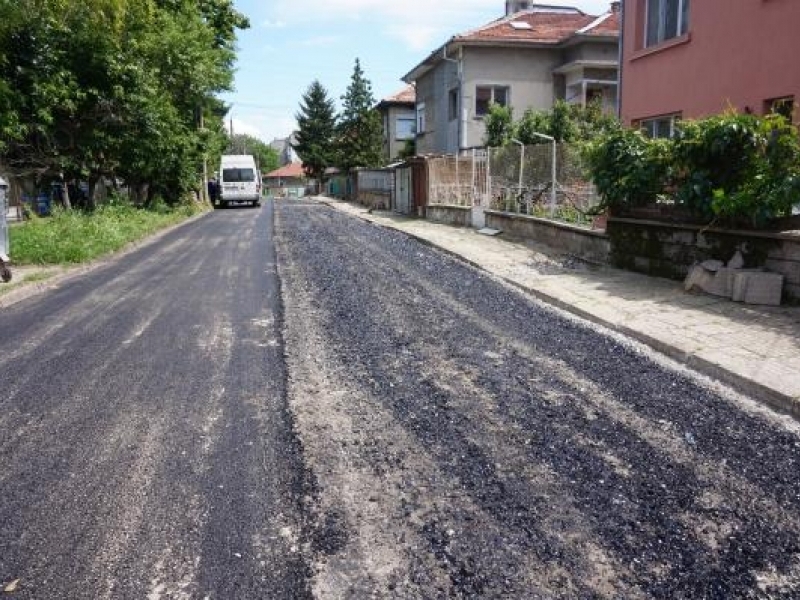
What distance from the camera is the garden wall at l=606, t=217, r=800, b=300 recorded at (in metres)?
7.64

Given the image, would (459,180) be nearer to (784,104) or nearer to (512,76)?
(512,76)

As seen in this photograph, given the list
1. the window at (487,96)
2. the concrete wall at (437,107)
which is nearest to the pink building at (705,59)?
the window at (487,96)

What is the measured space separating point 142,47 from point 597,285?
18.4 meters

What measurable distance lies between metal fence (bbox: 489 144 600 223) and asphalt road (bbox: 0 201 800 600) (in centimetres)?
600

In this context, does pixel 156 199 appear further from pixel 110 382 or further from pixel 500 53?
pixel 110 382

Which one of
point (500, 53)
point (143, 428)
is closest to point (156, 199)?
point (500, 53)

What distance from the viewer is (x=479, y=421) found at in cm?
464

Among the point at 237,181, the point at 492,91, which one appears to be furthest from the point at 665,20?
the point at 237,181

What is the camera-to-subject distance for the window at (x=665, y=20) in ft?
45.0

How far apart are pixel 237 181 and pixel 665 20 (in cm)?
2836

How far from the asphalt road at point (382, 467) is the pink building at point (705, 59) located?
22.1 feet

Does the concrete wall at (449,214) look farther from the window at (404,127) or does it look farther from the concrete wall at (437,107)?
the window at (404,127)

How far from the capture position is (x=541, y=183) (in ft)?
48.1

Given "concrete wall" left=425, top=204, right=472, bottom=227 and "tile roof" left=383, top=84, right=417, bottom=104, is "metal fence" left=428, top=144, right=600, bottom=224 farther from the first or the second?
"tile roof" left=383, top=84, right=417, bottom=104
